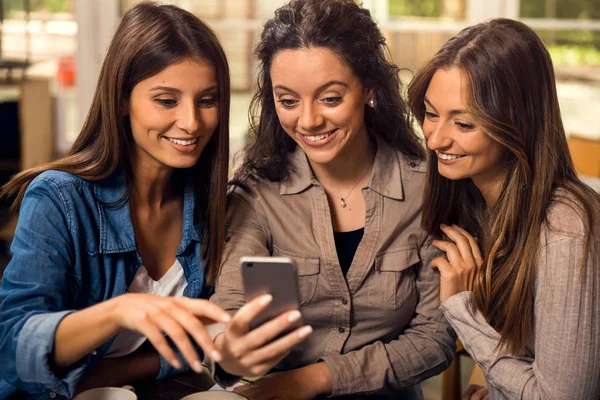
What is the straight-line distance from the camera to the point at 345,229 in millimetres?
1789

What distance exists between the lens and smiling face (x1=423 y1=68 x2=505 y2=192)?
5.01ft

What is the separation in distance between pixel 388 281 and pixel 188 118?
540mm

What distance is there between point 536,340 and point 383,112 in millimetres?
→ 614

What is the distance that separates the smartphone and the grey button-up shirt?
398 millimetres

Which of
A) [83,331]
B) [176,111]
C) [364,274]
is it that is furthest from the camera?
[364,274]

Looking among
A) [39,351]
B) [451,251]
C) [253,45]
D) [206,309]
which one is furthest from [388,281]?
[253,45]

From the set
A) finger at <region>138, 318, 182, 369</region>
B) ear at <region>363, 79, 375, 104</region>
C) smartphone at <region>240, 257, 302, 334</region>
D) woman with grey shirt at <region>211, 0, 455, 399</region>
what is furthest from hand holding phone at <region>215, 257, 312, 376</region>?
ear at <region>363, 79, 375, 104</region>

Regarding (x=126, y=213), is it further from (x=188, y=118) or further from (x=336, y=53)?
(x=336, y=53)

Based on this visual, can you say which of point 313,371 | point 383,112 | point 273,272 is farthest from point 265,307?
point 383,112

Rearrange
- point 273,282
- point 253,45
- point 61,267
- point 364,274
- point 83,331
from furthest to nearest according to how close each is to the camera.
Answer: point 253,45
point 364,274
point 61,267
point 83,331
point 273,282

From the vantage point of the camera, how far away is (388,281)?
5.66 ft

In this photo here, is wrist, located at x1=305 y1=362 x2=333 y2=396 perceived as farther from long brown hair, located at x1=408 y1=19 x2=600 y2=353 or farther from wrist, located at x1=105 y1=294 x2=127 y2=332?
wrist, located at x1=105 y1=294 x2=127 y2=332

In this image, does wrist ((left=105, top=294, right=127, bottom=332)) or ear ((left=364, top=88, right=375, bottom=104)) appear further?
ear ((left=364, top=88, right=375, bottom=104))

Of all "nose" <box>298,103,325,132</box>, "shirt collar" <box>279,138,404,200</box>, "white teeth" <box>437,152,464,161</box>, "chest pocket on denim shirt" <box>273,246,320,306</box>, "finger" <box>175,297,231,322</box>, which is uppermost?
"nose" <box>298,103,325,132</box>
